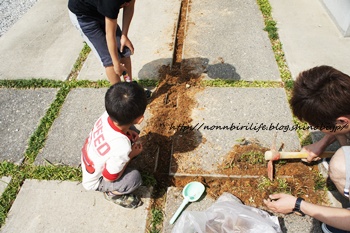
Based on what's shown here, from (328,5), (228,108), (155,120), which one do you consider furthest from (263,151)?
(328,5)

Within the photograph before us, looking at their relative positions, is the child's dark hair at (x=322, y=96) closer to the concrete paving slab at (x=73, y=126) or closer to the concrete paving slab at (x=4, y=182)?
the concrete paving slab at (x=73, y=126)

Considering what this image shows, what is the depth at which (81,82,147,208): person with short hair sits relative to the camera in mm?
1629

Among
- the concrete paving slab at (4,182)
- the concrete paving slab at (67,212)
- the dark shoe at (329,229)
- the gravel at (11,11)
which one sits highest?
the gravel at (11,11)

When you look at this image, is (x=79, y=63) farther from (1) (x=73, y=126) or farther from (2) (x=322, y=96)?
(2) (x=322, y=96)

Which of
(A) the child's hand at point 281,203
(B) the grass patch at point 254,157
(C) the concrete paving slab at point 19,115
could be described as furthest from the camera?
(C) the concrete paving slab at point 19,115

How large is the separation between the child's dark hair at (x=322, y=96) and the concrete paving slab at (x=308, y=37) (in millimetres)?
1256

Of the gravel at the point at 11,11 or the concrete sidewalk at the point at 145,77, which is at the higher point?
the gravel at the point at 11,11

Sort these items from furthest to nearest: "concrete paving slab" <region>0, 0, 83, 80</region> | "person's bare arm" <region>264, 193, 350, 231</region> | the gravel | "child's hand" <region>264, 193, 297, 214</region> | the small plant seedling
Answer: the gravel
"concrete paving slab" <region>0, 0, 83, 80</region>
the small plant seedling
"child's hand" <region>264, 193, 297, 214</region>
"person's bare arm" <region>264, 193, 350, 231</region>

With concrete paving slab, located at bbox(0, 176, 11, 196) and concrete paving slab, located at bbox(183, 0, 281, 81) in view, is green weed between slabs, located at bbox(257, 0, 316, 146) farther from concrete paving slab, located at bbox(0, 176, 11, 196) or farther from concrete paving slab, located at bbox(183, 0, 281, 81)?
concrete paving slab, located at bbox(0, 176, 11, 196)

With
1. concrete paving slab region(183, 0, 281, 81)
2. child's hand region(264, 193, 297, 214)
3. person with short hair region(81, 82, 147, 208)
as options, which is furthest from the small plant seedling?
concrete paving slab region(183, 0, 281, 81)

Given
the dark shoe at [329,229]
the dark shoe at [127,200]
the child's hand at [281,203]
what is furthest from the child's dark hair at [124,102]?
the dark shoe at [329,229]

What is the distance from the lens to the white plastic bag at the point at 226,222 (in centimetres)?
161

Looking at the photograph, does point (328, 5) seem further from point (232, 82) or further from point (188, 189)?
point (188, 189)

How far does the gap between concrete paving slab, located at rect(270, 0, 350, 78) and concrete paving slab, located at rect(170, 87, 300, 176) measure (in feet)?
1.80
